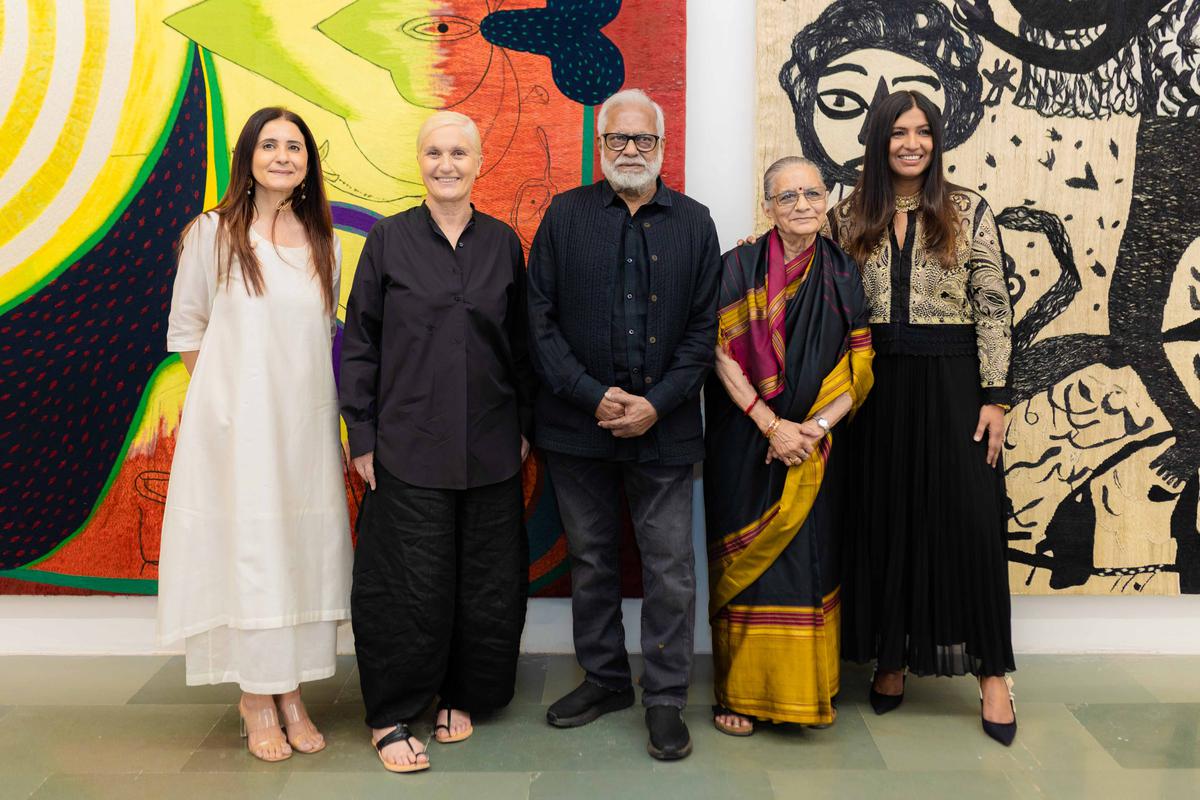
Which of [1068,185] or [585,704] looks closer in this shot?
[585,704]

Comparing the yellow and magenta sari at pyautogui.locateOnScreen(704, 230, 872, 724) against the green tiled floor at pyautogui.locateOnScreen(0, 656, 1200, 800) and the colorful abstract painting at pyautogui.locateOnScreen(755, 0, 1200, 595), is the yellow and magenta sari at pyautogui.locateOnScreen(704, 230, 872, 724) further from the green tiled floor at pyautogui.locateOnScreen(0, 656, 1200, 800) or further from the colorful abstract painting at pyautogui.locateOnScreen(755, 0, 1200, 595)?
the colorful abstract painting at pyautogui.locateOnScreen(755, 0, 1200, 595)

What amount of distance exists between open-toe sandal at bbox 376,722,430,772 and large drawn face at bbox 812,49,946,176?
2062 millimetres

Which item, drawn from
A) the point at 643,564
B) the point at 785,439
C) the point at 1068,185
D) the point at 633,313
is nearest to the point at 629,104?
the point at 633,313

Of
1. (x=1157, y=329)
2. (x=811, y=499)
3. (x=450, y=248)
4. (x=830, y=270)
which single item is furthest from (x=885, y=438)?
(x=450, y=248)

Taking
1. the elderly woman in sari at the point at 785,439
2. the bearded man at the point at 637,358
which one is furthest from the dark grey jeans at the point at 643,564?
the elderly woman in sari at the point at 785,439

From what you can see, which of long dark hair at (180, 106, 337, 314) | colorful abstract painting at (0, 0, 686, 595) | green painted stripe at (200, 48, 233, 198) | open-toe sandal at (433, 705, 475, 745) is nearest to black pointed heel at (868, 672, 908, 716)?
open-toe sandal at (433, 705, 475, 745)

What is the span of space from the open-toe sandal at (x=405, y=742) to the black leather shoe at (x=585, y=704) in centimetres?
38

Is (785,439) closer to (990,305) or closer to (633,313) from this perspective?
(633,313)

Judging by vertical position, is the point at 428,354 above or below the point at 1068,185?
below

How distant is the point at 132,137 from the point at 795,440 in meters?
2.19

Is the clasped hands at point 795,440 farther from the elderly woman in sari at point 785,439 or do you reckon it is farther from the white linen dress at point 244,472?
the white linen dress at point 244,472

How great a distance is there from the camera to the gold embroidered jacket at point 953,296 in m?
2.54

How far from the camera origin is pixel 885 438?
2631 millimetres

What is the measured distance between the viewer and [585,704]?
2658 mm
